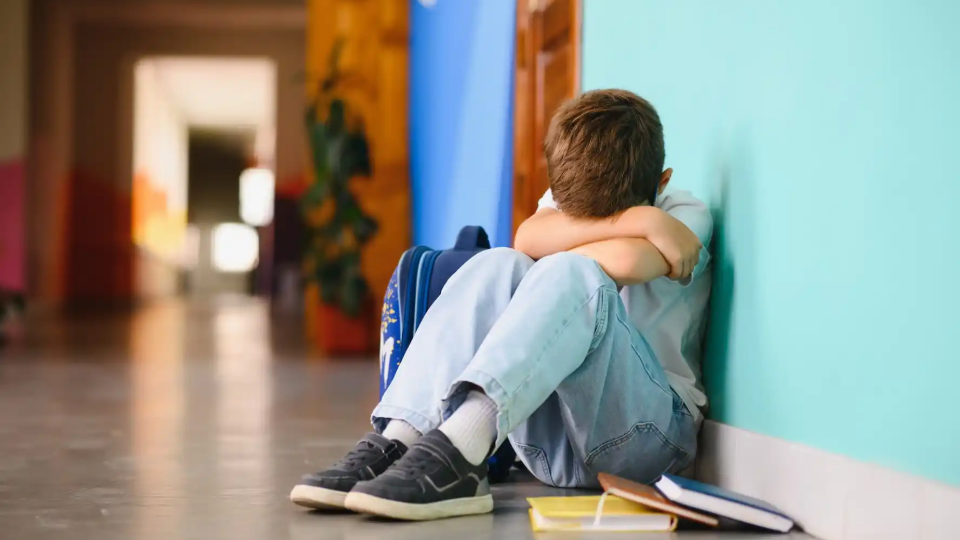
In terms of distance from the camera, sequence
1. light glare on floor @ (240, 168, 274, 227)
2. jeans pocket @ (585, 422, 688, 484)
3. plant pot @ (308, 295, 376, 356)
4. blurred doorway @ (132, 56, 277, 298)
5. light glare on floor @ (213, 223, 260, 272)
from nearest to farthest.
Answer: jeans pocket @ (585, 422, 688, 484)
plant pot @ (308, 295, 376, 356)
blurred doorway @ (132, 56, 277, 298)
light glare on floor @ (213, 223, 260, 272)
light glare on floor @ (240, 168, 274, 227)

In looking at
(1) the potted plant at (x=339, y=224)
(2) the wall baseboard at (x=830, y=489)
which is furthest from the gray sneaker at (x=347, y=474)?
(1) the potted plant at (x=339, y=224)

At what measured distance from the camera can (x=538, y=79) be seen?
299 centimetres

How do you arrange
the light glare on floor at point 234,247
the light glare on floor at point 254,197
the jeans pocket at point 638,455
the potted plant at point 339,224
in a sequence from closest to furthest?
1. the jeans pocket at point 638,455
2. the potted plant at point 339,224
3. the light glare on floor at point 234,247
4. the light glare on floor at point 254,197

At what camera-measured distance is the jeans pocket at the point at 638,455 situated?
1562 mm

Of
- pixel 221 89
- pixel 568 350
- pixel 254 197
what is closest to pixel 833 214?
pixel 568 350

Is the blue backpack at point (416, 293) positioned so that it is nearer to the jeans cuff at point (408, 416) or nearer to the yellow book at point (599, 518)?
the jeans cuff at point (408, 416)

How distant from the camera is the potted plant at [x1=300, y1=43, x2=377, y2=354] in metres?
5.48

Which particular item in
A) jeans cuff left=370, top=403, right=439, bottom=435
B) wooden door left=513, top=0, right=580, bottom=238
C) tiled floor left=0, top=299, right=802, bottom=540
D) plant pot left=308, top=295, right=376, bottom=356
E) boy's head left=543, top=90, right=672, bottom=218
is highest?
wooden door left=513, top=0, right=580, bottom=238

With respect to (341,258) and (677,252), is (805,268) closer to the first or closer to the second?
(677,252)

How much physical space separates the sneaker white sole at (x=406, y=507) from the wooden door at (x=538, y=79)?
4.66 ft

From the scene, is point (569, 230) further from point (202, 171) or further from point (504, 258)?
point (202, 171)

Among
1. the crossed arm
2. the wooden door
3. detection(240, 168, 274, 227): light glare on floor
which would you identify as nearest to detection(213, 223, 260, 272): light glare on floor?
detection(240, 168, 274, 227): light glare on floor

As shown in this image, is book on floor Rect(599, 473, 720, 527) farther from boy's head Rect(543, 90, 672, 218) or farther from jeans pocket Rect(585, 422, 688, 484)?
boy's head Rect(543, 90, 672, 218)

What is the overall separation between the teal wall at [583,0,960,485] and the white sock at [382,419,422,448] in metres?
0.53
